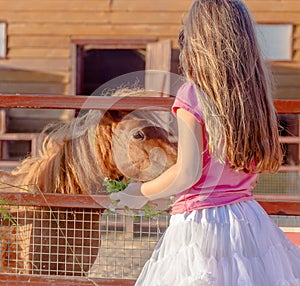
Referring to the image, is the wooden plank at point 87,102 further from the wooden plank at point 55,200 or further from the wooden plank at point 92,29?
the wooden plank at point 92,29

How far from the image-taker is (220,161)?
222 cm

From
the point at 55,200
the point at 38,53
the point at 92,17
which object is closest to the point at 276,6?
the point at 92,17

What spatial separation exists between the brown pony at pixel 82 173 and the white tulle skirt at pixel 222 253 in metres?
1.28

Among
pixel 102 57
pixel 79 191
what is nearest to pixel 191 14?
pixel 79 191

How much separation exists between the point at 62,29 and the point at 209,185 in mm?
9113

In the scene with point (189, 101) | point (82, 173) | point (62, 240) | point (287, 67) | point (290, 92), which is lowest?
point (62, 240)

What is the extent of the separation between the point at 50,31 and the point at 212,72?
916cm

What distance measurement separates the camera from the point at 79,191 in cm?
379

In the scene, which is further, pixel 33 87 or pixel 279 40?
pixel 33 87

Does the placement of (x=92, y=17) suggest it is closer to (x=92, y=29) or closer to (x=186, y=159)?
(x=92, y=29)

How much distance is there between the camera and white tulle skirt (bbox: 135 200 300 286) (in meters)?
2.18

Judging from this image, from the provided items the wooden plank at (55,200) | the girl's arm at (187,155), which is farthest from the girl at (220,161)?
the wooden plank at (55,200)

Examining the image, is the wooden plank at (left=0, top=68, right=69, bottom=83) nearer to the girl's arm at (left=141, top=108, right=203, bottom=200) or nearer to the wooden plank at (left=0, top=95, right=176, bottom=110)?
the wooden plank at (left=0, top=95, right=176, bottom=110)

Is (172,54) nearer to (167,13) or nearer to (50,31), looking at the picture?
(167,13)
